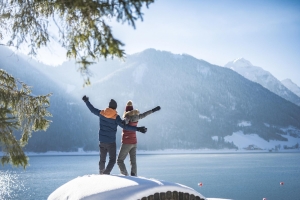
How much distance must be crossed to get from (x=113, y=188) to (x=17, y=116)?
2.97 m

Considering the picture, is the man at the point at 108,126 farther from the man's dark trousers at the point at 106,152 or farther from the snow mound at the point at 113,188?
the snow mound at the point at 113,188

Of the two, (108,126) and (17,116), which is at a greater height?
(17,116)

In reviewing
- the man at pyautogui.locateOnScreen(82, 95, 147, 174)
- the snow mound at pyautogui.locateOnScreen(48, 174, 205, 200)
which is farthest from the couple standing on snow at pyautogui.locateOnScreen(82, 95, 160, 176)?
the snow mound at pyautogui.locateOnScreen(48, 174, 205, 200)

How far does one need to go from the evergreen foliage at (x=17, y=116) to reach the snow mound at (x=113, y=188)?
5.00ft

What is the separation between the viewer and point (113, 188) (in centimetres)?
735

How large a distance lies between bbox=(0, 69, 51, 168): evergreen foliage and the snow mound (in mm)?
1523

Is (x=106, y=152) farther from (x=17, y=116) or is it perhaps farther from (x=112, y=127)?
(x=17, y=116)

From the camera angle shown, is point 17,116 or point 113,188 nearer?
point 113,188

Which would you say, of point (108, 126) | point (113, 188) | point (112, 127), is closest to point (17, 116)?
point (108, 126)

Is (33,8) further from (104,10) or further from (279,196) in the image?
(279,196)

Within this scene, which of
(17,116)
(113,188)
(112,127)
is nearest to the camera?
(113,188)

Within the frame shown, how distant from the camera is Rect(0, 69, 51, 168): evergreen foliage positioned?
6684 millimetres

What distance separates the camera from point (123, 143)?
920 cm

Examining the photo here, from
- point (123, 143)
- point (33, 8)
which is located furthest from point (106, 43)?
point (123, 143)
